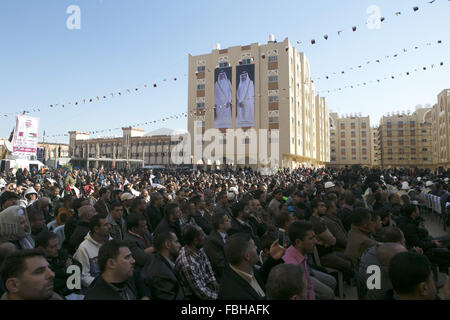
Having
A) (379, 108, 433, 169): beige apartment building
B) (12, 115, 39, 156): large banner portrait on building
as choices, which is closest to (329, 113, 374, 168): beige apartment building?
(379, 108, 433, 169): beige apartment building

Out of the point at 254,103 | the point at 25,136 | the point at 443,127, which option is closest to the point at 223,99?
the point at 254,103

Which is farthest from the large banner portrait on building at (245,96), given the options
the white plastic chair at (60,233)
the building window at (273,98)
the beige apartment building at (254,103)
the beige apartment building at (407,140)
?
the beige apartment building at (407,140)

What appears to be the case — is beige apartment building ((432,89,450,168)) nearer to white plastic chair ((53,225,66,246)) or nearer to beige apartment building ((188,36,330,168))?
beige apartment building ((188,36,330,168))

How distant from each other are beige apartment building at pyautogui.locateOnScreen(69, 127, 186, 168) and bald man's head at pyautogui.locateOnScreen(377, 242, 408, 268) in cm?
6549

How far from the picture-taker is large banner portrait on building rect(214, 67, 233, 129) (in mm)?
38781

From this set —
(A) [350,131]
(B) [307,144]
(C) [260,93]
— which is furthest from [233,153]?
(A) [350,131]

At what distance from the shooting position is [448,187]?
12.5 m

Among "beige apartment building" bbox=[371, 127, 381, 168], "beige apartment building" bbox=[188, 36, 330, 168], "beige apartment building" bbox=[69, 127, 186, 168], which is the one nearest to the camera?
"beige apartment building" bbox=[188, 36, 330, 168]

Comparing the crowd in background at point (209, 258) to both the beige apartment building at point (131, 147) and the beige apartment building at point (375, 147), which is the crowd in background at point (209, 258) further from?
the beige apartment building at point (375, 147)

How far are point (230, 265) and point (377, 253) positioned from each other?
5.82 feet

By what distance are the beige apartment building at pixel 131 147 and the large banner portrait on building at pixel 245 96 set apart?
31.5 metres

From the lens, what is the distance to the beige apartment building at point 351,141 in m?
85.2

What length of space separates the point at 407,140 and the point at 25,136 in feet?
290

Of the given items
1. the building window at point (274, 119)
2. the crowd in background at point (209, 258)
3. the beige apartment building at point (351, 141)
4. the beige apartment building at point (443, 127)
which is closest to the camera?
the crowd in background at point (209, 258)
